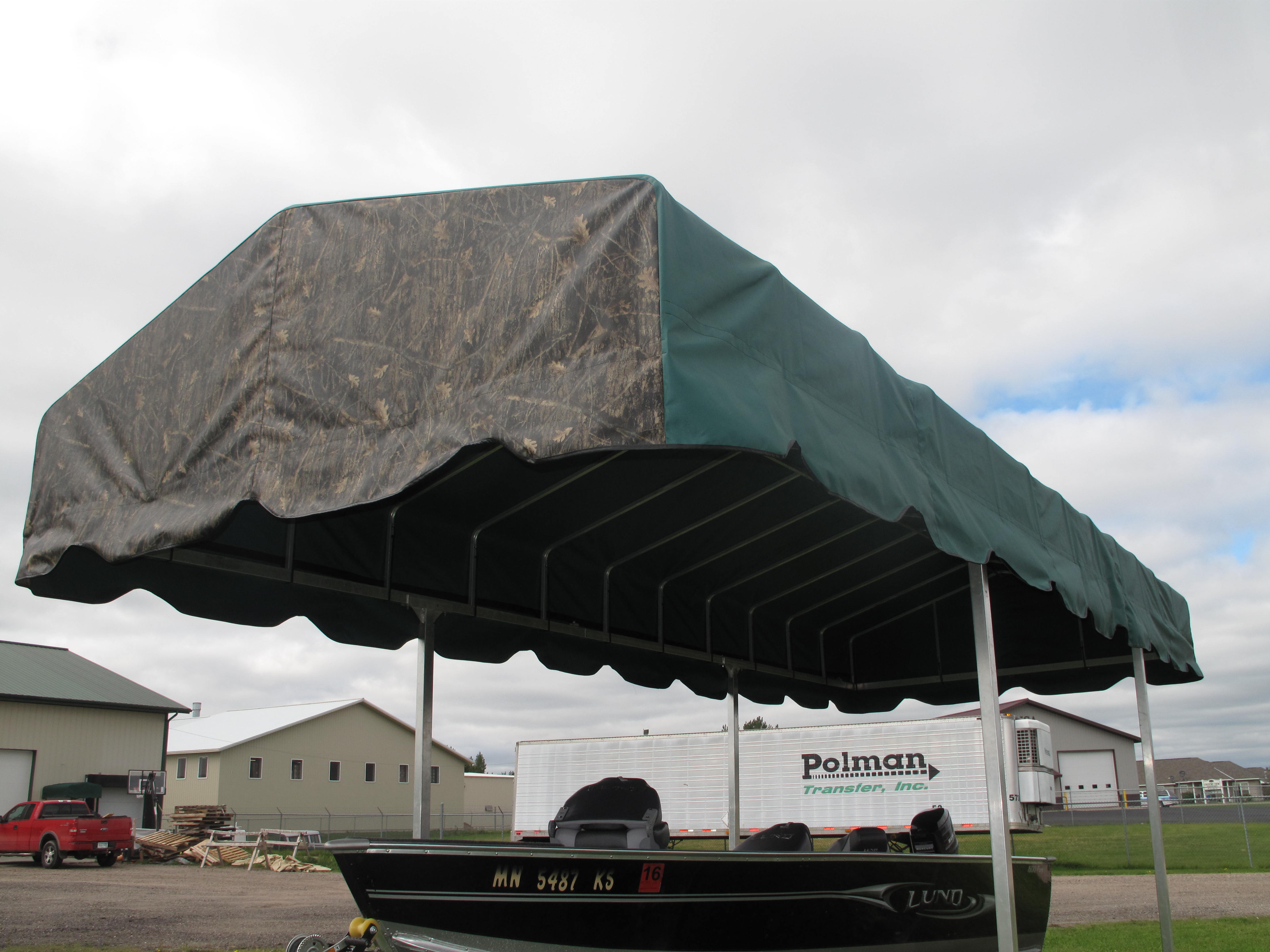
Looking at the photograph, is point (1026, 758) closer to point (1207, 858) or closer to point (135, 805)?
point (1207, 858)

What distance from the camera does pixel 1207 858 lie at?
24.1m

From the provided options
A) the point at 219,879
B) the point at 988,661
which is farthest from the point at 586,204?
the point at 219,879

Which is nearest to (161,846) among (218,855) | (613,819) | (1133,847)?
(218,855)

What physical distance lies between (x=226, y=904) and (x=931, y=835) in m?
12.2

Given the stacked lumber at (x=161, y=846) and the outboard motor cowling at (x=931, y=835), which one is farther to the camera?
the stacked lumber at (x=161, y=846)

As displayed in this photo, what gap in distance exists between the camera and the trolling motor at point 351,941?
422 centimetres

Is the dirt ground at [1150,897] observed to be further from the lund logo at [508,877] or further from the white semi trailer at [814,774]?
the lund logo at [508,877]

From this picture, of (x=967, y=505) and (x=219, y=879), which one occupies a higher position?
(x=967, y=505)

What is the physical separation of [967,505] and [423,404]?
123 inches

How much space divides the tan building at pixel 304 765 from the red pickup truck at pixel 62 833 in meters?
13.3

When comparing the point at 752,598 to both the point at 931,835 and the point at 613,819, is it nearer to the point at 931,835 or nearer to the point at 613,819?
the point at 931,835

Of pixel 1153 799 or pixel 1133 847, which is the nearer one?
pixel 1153 799

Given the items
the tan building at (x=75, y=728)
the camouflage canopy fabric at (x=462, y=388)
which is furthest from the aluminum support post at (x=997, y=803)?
the tan building at (x=75, y=728)

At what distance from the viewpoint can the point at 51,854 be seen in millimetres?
22859
